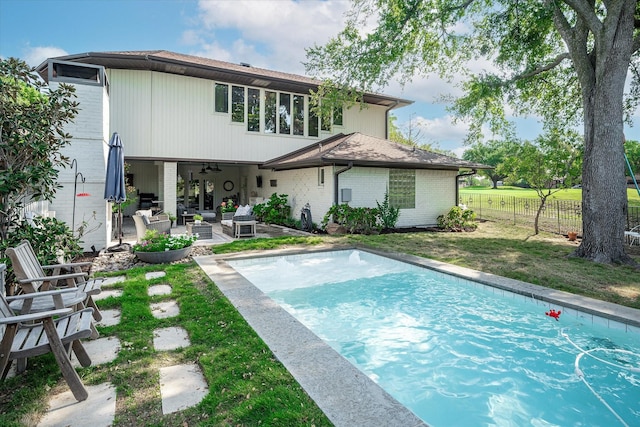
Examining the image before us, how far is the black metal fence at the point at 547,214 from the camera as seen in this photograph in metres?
12.5

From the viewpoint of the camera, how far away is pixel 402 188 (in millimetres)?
13656

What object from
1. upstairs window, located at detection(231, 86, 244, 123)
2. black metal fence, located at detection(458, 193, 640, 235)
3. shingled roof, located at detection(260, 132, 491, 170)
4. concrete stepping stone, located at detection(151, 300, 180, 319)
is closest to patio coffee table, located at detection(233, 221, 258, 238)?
shingled roof, located at detection(260, 132, 491, 170)

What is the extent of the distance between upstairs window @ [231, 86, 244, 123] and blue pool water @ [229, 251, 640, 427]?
961cm

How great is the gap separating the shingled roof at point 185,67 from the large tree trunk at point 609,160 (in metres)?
9.50

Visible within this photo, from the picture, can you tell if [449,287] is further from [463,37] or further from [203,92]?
[203,92]

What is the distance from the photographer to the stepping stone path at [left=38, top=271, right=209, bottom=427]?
2.34 meters

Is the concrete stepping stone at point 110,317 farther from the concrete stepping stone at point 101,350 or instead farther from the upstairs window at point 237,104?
the upstairs window at point 237,104

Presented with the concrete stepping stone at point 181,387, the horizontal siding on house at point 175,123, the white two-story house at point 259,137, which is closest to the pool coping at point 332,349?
the concrete stepping stone at point 181,387

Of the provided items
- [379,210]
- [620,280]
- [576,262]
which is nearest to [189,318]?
[620,280]

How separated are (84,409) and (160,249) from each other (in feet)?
16.4

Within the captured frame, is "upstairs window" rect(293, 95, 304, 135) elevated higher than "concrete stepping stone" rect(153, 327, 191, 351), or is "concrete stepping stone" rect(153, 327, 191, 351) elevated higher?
"upstairs window" rect(293, 95, 304, 135)

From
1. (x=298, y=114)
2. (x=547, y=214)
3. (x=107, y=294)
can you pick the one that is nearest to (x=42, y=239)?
(x=107, y=294)

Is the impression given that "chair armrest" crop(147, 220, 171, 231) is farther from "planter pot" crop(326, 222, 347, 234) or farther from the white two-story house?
"planter pot" crop(326, 222, 347, 234)

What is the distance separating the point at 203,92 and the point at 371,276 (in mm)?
10531
